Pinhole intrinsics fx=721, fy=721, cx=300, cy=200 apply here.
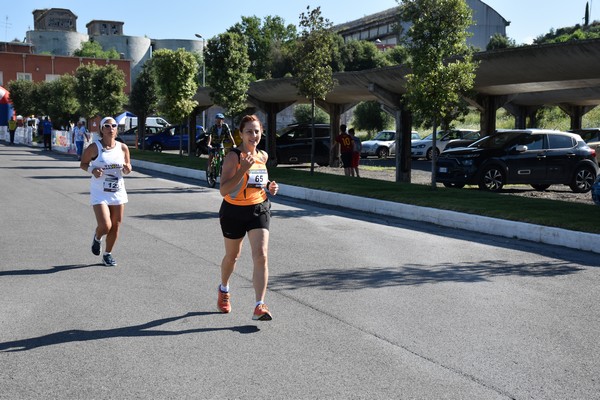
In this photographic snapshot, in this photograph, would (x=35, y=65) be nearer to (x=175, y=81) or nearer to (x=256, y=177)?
(x=175, y=81)

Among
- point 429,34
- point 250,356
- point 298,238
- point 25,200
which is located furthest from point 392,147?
point 250,356

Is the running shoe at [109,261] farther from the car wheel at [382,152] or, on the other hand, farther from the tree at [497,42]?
the tree at [497,42]

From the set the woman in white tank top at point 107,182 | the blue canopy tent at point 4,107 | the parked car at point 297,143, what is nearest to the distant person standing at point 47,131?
the parked car at point 297,143

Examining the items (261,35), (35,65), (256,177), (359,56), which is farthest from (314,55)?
(261,35)

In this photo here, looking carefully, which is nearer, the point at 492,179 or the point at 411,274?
the point at 411,274

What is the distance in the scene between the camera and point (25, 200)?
53.2 feet

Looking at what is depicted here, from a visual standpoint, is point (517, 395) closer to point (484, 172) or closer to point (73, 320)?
point (73, 320)

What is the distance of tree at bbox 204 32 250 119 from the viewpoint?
92.1 ft

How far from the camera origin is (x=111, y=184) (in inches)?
345

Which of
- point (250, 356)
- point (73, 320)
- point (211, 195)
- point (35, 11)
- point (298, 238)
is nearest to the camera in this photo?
point (250, 356)

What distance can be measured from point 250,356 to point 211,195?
13598 mm

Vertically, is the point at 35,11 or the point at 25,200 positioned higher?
the point at 35,11

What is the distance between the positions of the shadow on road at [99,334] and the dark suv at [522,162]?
14643mm

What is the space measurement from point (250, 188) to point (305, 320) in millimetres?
1249
